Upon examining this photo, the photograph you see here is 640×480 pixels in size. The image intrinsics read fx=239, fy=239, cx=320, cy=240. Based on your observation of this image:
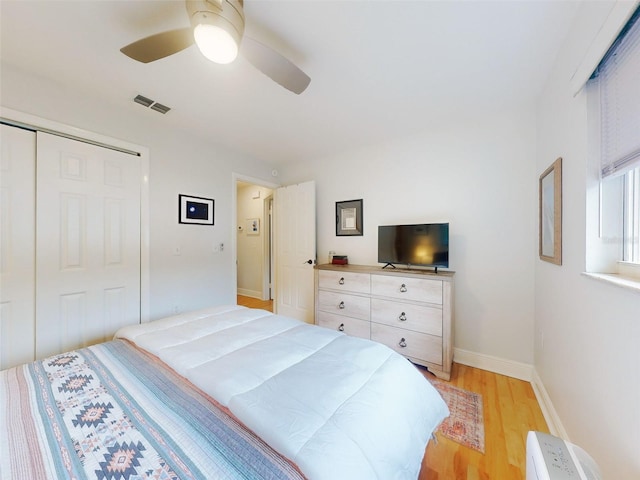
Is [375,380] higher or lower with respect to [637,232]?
lower

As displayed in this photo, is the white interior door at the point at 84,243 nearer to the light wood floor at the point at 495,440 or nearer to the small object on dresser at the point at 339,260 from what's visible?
the small object on dresser at the point at 339,260

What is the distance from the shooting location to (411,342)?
2.28 m

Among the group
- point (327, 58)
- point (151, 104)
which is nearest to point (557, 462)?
point (327, 58)

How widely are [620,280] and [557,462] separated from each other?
27.8 inches

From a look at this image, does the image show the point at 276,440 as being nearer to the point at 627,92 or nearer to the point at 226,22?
the point at 226,22

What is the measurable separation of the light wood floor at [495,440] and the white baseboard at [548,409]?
4cm

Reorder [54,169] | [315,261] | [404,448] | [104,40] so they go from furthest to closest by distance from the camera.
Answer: [315,261] < [54,169] < [104,40] < [404,448]

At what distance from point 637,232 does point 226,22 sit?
202 centimetres

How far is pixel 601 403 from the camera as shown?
99cm

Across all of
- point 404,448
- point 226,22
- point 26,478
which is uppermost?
point 226,22

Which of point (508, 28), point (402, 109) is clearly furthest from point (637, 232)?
point (402, 109)

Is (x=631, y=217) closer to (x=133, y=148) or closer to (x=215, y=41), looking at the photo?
(x=215, y=41)

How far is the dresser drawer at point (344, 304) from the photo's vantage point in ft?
8.36

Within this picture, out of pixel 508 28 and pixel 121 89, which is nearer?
pixel 508 28
